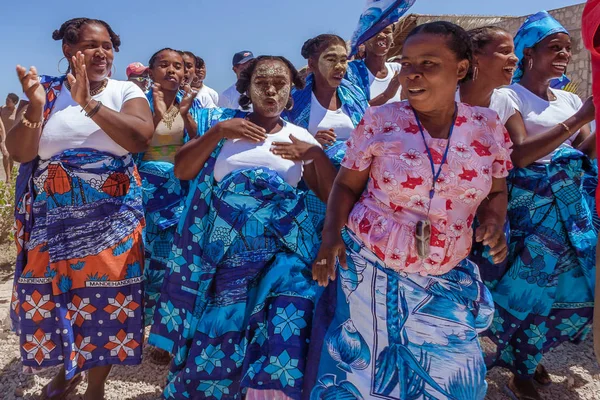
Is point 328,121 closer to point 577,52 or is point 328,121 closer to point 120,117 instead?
point 120,117

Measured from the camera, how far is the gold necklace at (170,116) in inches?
169

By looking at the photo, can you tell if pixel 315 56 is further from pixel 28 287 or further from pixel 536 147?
pixel 28 287

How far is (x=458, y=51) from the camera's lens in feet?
7.52

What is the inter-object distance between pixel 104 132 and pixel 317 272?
1.49 metres

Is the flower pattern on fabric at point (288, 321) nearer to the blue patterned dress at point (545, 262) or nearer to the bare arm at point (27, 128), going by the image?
the blue patterned dress at point (545, 262)

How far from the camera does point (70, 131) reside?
301cm

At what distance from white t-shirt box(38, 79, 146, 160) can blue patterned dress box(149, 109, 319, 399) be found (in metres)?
0.59

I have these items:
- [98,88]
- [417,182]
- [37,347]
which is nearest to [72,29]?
[98,88]

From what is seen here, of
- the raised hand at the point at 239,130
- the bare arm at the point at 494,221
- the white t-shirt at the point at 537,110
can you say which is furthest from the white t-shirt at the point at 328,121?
the bare arm at the point at 494,221


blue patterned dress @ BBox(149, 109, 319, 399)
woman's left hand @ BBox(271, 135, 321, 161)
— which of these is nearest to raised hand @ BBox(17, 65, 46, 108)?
blue patterned dress @ BBox(149, 109, 319, 399)

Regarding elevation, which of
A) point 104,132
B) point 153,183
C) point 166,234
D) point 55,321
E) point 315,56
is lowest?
point 55,321

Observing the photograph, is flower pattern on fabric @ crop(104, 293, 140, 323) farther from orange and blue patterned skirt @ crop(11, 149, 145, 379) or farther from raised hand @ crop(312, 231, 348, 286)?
raised hand @ crop(312, 231, 348, 286)

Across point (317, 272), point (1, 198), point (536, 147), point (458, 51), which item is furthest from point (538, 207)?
point (1, 198)

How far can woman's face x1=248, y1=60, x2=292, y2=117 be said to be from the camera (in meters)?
3.11
